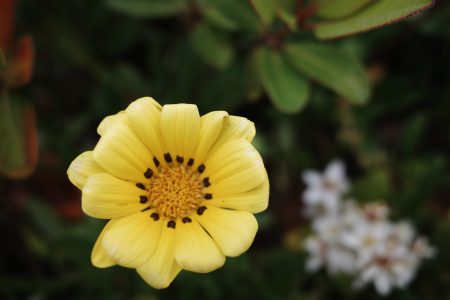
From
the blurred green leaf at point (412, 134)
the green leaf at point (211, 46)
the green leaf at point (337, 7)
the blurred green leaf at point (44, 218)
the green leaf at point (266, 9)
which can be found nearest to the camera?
the green leaf at point (266, 9)

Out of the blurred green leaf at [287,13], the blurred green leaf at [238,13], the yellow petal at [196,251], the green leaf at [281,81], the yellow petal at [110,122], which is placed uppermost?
the yellow petal at [110,122]

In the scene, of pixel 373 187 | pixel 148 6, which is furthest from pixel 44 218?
pixel 373 187

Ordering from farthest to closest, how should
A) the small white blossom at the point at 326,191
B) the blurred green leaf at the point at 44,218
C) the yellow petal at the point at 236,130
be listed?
the blurred green leaf at the point at 44,218 → the small white blossom at the point at 326,191 → the yellow petal at the point at 236,130

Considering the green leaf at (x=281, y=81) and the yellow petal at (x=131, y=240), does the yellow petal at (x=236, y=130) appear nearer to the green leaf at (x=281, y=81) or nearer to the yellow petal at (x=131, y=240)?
the yellow petal at (x=131, y=240)

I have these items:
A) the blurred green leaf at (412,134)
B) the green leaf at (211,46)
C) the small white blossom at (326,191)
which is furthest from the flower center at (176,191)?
the blurred green leaf at (412,134)

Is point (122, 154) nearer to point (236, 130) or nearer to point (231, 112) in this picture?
point (236, 130)

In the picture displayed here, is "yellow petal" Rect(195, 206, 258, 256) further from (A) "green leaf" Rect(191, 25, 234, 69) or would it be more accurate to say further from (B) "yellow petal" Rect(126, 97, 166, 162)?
(A) "green leaf" Rect(191, 25, 234, 69)
